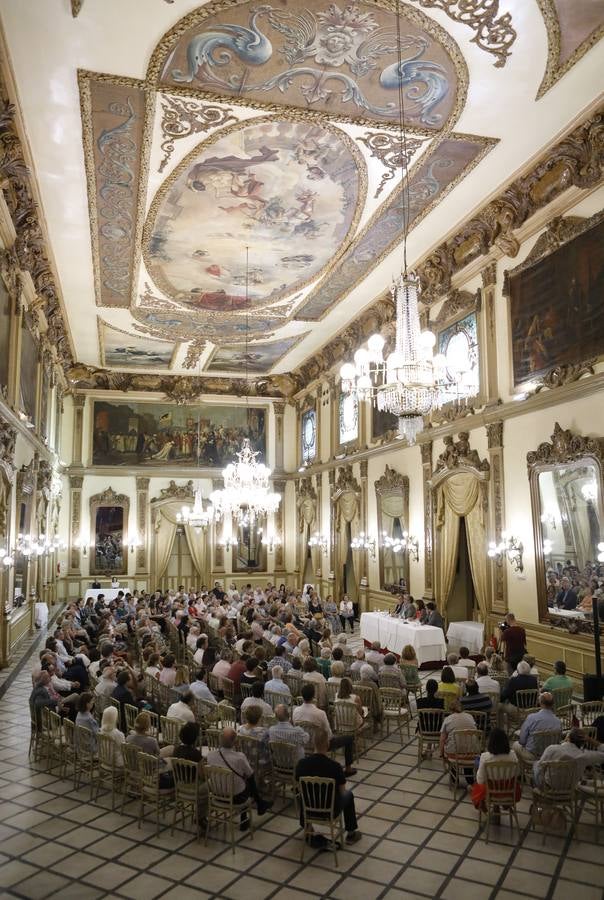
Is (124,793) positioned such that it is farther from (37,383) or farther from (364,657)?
(37,383)

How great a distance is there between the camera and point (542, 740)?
6918 millimetres

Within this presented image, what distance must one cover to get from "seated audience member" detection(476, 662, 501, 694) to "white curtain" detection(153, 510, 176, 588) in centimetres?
1907

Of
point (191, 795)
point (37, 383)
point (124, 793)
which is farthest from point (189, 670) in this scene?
point (37, 383)

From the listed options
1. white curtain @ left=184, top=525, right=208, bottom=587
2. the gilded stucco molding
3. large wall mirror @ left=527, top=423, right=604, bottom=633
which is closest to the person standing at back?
large wall mirror @ left=527, top=423, right=604, bottom=633

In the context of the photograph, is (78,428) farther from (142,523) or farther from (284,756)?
(284,756)

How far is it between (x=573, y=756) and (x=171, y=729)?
4.38m

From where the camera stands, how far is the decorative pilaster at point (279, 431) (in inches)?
1095

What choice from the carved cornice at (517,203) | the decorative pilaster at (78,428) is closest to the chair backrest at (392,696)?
the carved cornice at (517,203)

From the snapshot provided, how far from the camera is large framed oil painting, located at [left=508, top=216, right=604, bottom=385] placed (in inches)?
410

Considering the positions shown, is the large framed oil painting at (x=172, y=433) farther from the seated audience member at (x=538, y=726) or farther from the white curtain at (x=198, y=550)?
the seated audience member at (x=538, y=726)

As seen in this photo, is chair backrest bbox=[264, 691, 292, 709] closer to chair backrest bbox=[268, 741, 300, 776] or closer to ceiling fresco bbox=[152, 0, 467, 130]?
chair backrest bbox=[268, 741, 300, 776]

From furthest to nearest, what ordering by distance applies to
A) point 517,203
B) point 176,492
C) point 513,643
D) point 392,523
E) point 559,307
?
point 176,492
point 392,523
point 517,203
point 559,307
point 513,643

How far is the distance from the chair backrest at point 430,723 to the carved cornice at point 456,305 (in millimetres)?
8845

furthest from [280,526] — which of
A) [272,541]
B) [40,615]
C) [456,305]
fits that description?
[456,305]
